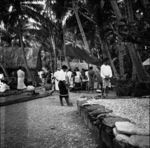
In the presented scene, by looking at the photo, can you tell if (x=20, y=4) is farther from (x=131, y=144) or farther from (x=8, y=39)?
(x=131, y=144)

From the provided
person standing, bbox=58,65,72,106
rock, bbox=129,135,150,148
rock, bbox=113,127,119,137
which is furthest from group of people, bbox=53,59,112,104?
rock, bbox=129,135,150,148

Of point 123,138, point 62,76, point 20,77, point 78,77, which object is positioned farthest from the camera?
point 78,77

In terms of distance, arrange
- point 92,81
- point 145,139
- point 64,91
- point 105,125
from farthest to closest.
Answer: point 92,81, point 64,91, point 105,125, point 145,139

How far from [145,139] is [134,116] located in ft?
5.93

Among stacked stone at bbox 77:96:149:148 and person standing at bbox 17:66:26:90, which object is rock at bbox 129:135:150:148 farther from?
person standing at bbox 17:66:26:90

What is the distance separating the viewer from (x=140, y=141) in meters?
2.66

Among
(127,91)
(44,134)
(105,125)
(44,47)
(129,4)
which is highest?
(44,47)

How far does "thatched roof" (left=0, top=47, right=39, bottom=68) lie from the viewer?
917 inches

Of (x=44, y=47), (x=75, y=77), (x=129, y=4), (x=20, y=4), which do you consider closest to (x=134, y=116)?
(x=129, y=4)

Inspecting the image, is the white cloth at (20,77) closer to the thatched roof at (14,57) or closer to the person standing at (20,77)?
the person standing at (20,77)

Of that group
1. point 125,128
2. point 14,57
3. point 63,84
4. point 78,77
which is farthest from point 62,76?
point 14,57

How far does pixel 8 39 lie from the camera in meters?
32.6

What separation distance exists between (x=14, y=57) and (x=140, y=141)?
22.3 meters

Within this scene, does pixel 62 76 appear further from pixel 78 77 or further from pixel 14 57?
pixel 14 57
